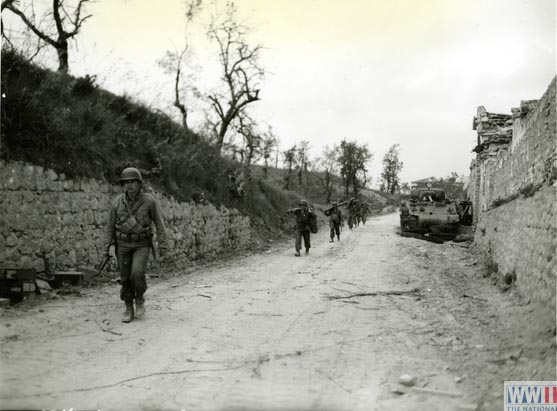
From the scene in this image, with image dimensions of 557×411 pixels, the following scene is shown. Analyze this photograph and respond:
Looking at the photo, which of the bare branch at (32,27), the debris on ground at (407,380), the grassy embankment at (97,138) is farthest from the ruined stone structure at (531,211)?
the bare branch at (32,27)

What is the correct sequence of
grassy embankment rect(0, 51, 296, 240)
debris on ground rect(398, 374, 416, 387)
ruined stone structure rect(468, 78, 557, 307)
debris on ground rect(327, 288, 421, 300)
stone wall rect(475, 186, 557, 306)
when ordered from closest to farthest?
debris on ground rect(398, 374, 416, 387)
stone wall rect(475, 186, 557, 306)
ruined stone structure rect(468, 78, 557, 307)
debris on ground rect(327, 288, 421, 300)
grassy embankment rect(0, 51, 296, 240)

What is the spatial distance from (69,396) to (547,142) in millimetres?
6054

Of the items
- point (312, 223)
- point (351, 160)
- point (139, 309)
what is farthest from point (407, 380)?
point (351, 160)

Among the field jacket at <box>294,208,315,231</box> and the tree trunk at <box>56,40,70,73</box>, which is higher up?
the tree trunk at <box>56,40,70,73</box>

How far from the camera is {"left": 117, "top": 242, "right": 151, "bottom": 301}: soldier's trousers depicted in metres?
5.97

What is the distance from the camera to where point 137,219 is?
20.1ft

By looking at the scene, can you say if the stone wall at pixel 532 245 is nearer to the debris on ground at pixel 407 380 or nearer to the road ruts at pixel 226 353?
the road ruts at pixel 226 353

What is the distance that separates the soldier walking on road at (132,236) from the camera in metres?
6.01

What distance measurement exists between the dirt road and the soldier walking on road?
1.07 feet

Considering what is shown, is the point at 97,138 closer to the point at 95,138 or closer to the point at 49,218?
the point at 95,138

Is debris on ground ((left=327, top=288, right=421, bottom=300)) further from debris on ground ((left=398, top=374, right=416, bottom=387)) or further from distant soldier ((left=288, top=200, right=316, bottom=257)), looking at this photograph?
distant soldier ((left=288, top=200, right=316, bottom=257))

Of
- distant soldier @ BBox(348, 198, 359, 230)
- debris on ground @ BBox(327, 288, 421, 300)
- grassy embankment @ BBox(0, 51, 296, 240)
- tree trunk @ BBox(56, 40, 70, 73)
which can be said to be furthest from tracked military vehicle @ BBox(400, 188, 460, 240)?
tree trunk @ BBox(56, 40, 70, 73)

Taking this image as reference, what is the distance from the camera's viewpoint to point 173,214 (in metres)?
12.4

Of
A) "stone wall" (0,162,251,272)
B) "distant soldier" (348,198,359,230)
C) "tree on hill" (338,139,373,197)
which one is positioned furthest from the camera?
"tree on hill" (338,139,373,197)
